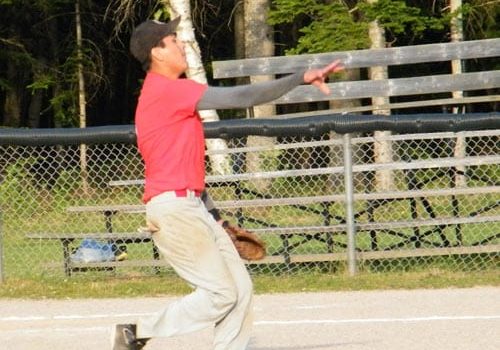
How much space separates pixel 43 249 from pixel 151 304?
15.5 feet

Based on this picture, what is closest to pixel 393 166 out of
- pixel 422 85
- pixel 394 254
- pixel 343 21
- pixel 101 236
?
pixel 394 254

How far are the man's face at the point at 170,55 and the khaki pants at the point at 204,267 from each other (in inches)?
27.3

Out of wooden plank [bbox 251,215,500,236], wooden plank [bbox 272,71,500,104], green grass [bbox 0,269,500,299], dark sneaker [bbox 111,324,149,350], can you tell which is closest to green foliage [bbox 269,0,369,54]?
wooden plank [bbox 272,71,500,104]

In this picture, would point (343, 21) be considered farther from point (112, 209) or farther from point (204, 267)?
point (204, 267)

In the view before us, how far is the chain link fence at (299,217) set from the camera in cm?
1380

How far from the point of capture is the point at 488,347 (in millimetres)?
9773

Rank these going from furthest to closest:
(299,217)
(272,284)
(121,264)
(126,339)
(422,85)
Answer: (422,85)
(299,217)
(121,264)
(272,284)
(126,339)

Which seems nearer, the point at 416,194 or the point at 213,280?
the point at 213,280

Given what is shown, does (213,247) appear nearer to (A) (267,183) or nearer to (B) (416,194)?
(B) (416,194)

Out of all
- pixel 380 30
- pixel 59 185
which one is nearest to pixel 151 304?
pixel 59 185

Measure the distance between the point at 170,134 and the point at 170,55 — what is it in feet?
1.47

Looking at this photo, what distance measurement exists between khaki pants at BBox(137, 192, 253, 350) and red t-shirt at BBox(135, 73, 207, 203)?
10cm

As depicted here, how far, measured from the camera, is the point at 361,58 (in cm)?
1989

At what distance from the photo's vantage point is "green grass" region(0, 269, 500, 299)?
1305cm
